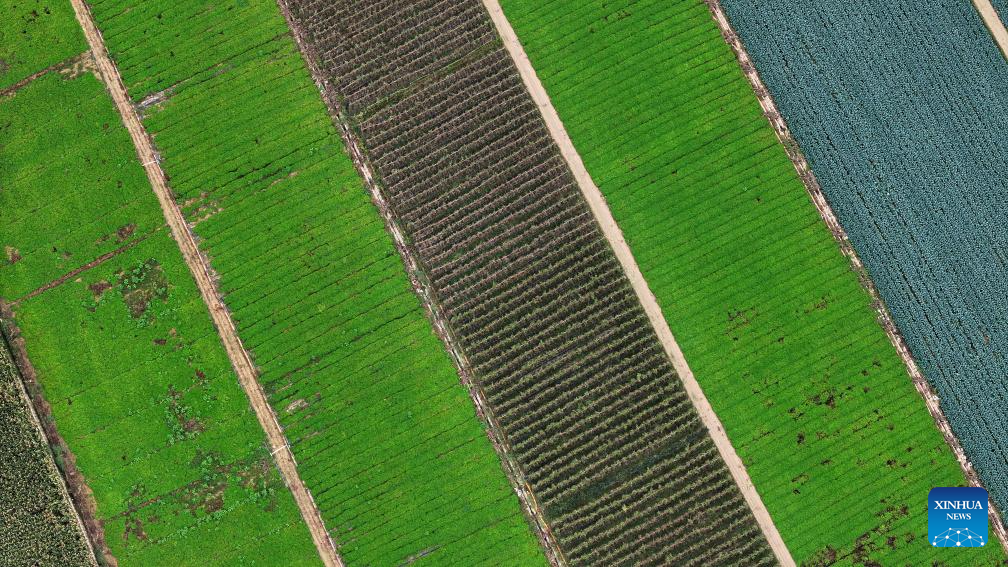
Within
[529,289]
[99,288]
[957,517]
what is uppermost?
[99,288]

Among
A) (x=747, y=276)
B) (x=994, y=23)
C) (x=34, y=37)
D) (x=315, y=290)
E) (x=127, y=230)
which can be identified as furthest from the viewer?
(x=34, y=37)

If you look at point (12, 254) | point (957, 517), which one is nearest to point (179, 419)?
point (12, 254)

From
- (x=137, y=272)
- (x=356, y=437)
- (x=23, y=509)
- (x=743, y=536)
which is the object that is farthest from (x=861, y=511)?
(x=23, y=509)

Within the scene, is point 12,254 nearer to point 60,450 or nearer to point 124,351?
point 124,351

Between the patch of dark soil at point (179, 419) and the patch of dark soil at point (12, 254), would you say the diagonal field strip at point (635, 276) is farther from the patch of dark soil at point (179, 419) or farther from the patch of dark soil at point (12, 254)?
the patch of dark soil at point (12, 254)

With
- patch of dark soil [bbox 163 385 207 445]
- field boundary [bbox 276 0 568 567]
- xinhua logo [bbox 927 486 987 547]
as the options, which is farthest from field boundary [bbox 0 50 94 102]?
xinhua logo [bbox 927 486 987 547]

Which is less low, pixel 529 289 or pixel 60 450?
pixel 60 450
